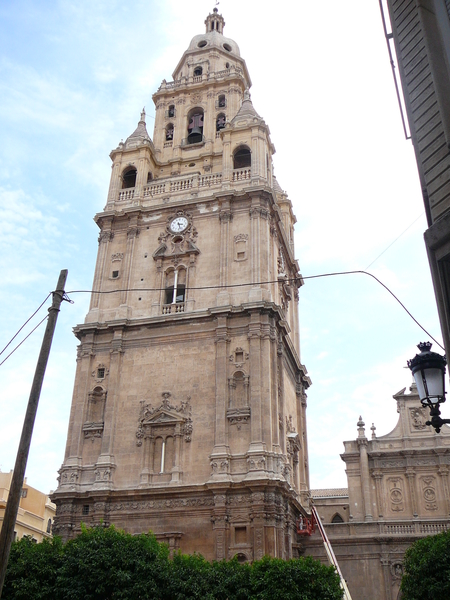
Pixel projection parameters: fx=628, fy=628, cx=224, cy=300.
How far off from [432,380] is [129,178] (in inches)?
1349

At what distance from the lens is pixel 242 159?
38.7 metres

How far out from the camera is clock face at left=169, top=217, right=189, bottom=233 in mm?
34625

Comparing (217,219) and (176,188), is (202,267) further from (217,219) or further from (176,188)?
(176,188)

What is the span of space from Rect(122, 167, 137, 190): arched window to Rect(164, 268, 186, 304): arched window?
8365 mm

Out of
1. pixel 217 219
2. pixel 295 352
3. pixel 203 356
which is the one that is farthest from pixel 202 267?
pixel 295 352

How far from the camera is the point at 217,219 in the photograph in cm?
3438

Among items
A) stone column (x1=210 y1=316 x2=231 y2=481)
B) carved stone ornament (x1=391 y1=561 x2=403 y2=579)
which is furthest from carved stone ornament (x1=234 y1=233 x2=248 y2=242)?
carved stone ornament (x1=391 y1=561 x2=403 y2=579)

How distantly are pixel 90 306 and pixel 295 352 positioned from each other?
1187 centimetres

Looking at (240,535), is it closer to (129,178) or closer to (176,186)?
(176,186)

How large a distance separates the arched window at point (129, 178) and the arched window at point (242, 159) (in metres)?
6.31

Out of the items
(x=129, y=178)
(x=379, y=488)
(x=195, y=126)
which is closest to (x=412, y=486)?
(x=379, y=488)

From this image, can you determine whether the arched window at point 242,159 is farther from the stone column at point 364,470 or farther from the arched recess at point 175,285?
the stone column at point 364,470

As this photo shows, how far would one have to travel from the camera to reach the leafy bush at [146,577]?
762 inches

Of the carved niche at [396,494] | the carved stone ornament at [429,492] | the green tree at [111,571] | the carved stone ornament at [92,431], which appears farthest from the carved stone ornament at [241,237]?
the carved stone ornament at [429,492]
